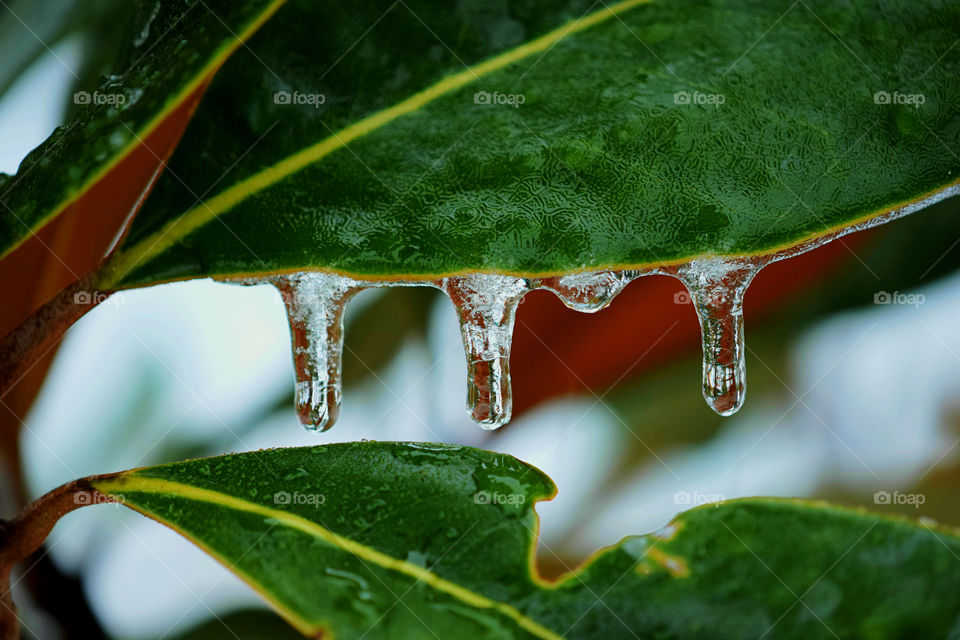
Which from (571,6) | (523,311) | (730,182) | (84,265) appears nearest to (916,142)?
(730,182)

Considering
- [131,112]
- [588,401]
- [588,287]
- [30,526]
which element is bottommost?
[588,401]

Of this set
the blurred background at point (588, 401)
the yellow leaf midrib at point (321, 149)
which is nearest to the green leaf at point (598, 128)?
the yellow leaf midrib at point (321, 149)

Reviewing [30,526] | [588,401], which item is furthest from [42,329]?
[588,401]

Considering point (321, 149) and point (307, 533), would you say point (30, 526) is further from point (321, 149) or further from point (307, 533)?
point (321, 149)

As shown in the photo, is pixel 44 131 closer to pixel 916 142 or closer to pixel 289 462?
pixel 289 462

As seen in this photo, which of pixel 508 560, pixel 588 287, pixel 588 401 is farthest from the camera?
pixel 588 401

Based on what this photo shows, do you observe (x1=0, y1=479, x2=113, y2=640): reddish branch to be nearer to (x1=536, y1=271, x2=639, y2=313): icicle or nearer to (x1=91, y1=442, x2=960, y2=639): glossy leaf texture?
(x1=91, y1=442, x2=960, y2=639): glossy leaf texture

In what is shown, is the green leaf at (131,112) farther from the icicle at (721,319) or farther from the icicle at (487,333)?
the icicle at (721,319)
